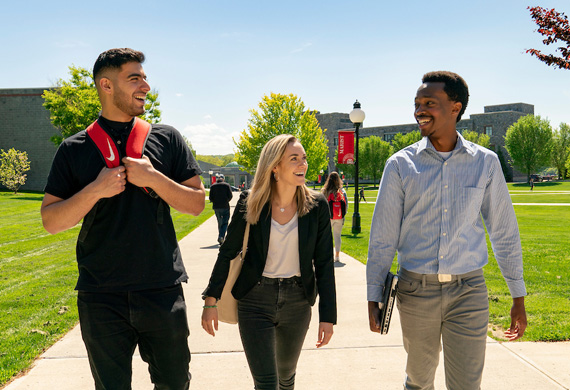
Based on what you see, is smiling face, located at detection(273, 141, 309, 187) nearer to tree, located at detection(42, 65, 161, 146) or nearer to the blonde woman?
the blonde woman

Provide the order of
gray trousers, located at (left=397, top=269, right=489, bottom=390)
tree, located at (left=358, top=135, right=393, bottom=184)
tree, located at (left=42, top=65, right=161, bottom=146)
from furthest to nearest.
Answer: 1. tree, located at (left=358, top=135, right=393, bottom=184)
2. tree, located at (left=42, top=65, right=161, bottom=146)
3. gray trousers, located at (left=397, top=269, right=489, bottom=390)

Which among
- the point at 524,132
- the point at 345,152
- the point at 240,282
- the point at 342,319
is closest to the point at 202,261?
the point at 342,319

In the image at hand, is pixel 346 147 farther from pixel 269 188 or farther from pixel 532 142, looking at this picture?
pixel 532 142

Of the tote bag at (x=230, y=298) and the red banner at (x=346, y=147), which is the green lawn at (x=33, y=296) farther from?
the red banner at (x=346, y=147)

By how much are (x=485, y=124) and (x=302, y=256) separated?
91.6 meters

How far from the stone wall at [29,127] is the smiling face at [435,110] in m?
56.0

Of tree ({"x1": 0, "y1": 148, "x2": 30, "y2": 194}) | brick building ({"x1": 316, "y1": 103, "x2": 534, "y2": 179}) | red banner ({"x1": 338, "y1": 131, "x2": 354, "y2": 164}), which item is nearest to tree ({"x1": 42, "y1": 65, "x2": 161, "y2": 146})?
tree ({"x1": 0, "y1": 148, "x2": 30, "y2": 194})

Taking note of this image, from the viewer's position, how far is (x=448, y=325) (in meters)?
2.55

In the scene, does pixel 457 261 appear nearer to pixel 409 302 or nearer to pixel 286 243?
pixel 409 302

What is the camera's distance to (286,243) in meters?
2.91

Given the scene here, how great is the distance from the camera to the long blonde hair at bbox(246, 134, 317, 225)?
2920 millimetres

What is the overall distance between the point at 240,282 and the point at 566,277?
7.22 meters

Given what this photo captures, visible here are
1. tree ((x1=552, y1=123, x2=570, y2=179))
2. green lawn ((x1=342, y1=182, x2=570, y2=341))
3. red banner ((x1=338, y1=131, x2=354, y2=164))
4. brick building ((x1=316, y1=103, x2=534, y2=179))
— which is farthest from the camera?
brick building ((x1=316, y1=103, x2=534, y2=179))

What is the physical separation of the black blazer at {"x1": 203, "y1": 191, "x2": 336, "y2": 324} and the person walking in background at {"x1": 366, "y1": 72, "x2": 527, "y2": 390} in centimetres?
37
